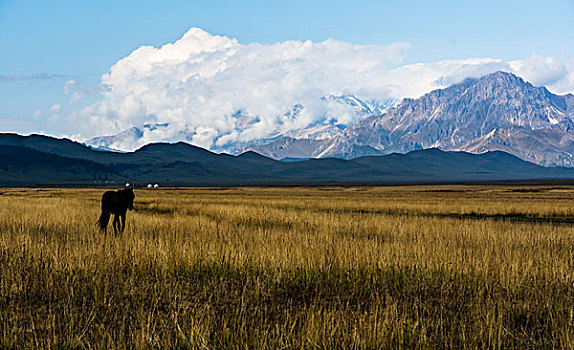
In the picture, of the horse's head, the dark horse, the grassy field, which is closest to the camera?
the grassy field

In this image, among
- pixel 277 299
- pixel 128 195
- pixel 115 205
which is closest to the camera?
pixel 277 299

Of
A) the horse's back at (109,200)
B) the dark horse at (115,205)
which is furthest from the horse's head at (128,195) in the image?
the horse's back at (109,200)

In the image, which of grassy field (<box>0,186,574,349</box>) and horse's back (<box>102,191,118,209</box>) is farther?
Answer: horse's back (<box>102,191,118,209</box>)

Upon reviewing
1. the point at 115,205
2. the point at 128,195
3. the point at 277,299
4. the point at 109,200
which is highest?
the point at 128,195

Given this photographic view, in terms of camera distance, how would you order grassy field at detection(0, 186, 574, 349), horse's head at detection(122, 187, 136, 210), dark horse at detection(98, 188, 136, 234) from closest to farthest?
grassy field at detection(0, 186, 574, 349) < dark horse at detection(98, 188, 136, 234) < horse's head at detection(122, 187, 136, 210)

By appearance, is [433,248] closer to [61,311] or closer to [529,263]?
[529,263]

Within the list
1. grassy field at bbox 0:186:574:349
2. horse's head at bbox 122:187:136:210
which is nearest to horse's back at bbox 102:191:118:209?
horse's head at bbox 122:187:136:210

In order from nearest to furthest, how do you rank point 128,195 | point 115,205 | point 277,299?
point 277,299 → point 115,205 → point 128,195

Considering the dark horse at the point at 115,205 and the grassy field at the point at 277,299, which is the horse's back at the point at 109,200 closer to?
the dark horse at the point at 115,205

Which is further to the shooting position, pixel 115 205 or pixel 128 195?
pixel 128 195

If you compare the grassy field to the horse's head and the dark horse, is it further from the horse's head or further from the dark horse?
the horse's head

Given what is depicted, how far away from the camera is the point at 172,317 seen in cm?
603

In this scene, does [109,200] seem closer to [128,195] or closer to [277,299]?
[128,195]

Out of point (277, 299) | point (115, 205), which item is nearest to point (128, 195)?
point (115, 205)
